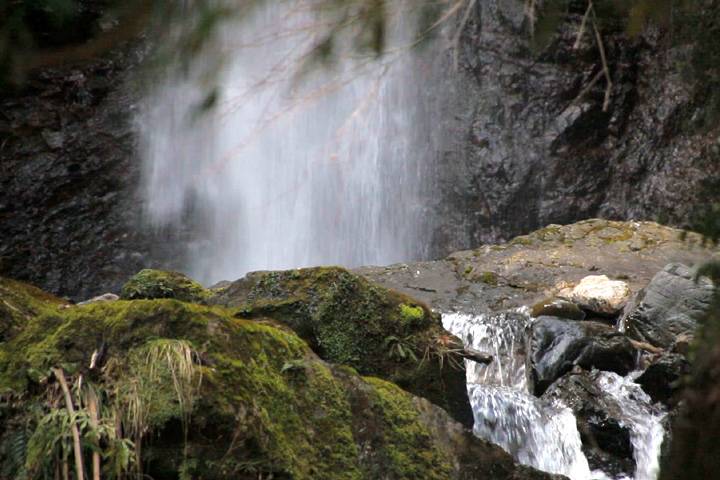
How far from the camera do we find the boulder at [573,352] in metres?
6.59

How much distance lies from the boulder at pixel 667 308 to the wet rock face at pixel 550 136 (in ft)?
Answer: 17.9

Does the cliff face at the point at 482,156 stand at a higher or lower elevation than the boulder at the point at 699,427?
higher

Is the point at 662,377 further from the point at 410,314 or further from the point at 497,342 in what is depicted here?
the point at 410,314

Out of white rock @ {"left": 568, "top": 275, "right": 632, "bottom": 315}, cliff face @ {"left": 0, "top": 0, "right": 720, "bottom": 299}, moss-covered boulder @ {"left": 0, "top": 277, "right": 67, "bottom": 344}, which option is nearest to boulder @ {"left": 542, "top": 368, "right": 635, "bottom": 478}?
white rock @ {"left": 568, "top": 275, "right": 632, "bottom": 315}

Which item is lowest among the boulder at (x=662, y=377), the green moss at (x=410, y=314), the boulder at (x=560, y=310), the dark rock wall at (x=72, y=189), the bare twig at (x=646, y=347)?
the boulder at (x=662, y=377)

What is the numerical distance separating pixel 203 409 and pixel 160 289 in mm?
2999

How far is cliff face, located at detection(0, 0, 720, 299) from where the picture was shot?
1289 cm

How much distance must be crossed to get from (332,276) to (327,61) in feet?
9.51

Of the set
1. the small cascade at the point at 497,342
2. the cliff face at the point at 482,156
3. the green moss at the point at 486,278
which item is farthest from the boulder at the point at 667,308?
the cliff face at the point at 482,156

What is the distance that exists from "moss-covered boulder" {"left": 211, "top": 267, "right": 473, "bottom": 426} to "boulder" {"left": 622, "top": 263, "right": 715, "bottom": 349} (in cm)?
337

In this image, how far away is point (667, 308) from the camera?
7.20 meters

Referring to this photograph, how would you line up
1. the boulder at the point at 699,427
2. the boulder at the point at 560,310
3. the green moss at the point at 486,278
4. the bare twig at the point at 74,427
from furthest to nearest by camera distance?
the green moss at the point at 486,278
the boulder at the point at 560,310
the bare twig at the point at 74,427
the boulder at the point at 699,427

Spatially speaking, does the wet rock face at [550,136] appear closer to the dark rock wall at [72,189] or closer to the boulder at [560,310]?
the boulder at [560,310]

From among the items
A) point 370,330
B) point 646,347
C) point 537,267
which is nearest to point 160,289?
point 370,330
